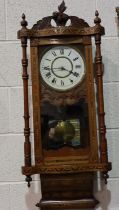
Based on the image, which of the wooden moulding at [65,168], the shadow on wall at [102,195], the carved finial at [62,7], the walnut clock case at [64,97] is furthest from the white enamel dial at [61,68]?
the shadow on wall at [102,195]

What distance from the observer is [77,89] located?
1.18 meters

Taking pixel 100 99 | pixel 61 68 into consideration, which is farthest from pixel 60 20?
pixel 100 99

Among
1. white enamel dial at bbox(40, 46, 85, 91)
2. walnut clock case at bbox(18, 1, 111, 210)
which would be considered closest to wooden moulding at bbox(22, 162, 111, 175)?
walnut clock case at bbox(18, 1, 111, 210)

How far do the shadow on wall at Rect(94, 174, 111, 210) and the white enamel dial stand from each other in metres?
0.35

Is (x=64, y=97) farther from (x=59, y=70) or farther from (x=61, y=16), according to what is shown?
(x=61, y=16)

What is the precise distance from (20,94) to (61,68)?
0.64 feet

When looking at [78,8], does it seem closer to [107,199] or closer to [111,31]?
[111,31]

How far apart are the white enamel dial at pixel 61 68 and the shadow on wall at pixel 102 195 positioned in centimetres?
35

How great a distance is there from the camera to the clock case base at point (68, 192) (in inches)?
47.4

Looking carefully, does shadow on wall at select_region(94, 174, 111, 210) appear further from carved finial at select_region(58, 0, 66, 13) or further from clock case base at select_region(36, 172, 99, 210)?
carved finial at select_region(58, 0, 66, 13)

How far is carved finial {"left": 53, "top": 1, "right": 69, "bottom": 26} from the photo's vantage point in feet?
3.92

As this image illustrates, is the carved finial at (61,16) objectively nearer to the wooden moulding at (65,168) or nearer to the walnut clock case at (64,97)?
the walnut clock case at (64,97)

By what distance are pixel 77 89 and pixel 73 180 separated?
0.29 metres

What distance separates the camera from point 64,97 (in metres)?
1.18
